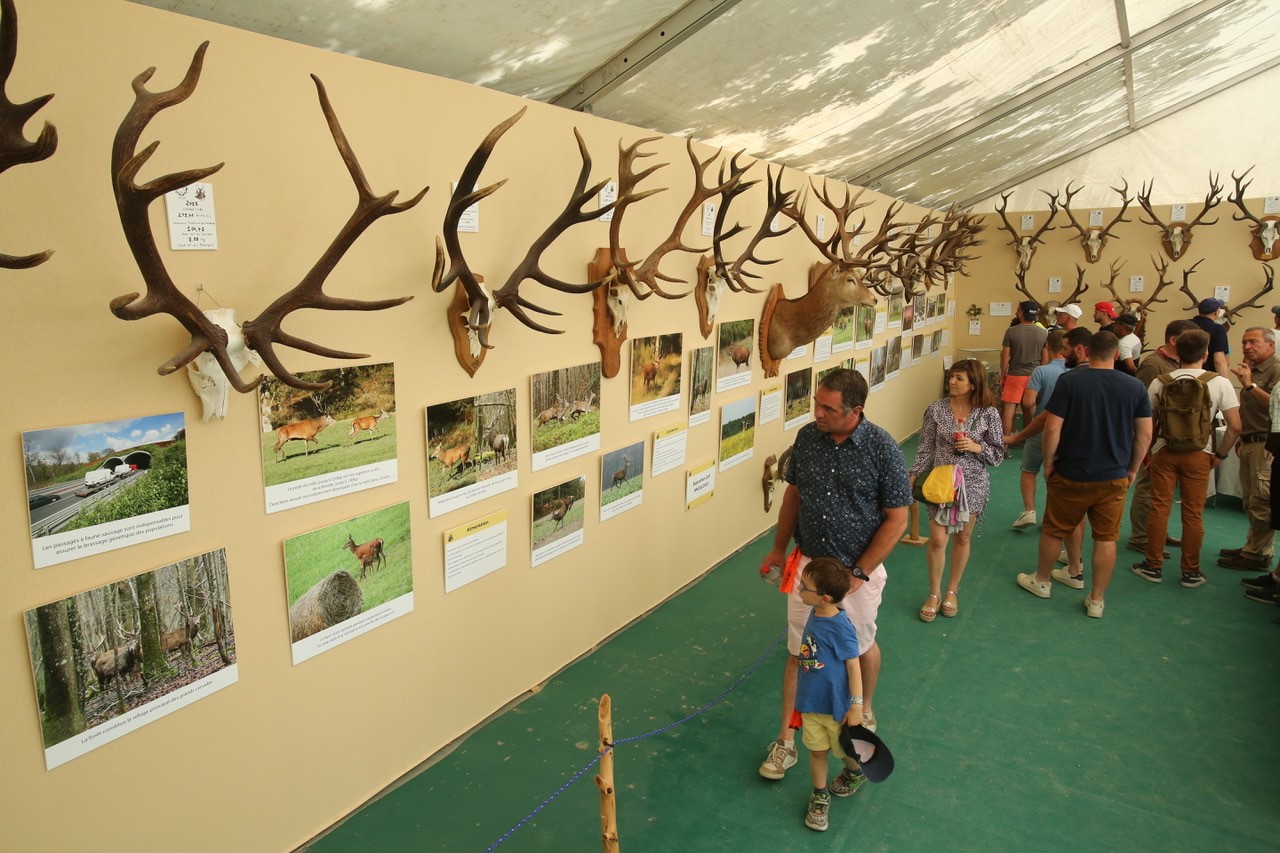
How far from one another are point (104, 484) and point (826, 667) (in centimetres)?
Answer: 233

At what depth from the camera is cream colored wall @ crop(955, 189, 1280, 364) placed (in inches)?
366

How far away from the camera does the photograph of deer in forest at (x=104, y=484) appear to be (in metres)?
1.81

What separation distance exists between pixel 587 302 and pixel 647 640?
1.93 m

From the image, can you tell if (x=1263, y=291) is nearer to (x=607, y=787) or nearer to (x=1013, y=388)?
(x=1013, y=388)

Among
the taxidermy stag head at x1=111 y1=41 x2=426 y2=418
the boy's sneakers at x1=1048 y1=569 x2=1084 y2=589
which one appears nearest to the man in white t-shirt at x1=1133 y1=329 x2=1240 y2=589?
the boy's sneakers at x1=1048 y1=569 x2=1084 y2=589

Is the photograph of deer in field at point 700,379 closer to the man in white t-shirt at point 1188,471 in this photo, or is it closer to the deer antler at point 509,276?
the deer antler at point 509,276

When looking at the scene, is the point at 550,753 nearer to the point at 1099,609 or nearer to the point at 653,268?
the point at 653,268

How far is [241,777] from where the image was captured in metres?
2.35

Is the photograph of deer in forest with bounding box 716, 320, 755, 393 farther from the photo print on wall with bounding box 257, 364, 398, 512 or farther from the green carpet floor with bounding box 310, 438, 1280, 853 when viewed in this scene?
the photo print on wall with bounding box 257, 364, 398, 512

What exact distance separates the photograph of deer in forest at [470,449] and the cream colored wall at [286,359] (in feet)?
0.20

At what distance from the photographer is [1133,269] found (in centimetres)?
991

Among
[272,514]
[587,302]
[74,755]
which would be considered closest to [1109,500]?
[587,302]

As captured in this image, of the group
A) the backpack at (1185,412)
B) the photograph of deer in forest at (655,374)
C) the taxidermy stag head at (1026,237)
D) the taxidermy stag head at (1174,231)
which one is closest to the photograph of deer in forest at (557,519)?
the photograph of deer in forest at (655,374)

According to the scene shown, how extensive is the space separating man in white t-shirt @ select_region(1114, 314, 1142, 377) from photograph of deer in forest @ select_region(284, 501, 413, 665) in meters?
6.85
